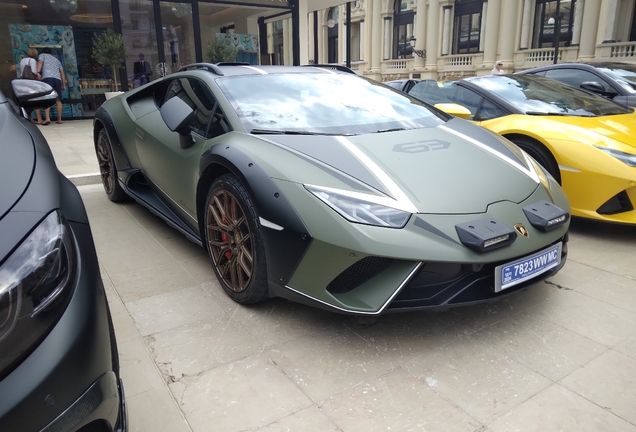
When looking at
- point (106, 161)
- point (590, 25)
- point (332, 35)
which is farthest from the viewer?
point (332, 35)

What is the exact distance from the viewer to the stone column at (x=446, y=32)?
29.6 meters

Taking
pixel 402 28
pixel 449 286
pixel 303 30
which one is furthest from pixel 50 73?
pixel 402 28

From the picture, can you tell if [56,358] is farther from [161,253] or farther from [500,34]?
[500,34]

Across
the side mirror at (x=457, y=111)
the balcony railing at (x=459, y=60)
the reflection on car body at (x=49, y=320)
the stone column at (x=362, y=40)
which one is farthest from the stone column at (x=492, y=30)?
the reflection on car body at (x=49, y=320)

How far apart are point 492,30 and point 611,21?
6344mm

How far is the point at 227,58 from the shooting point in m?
14.5

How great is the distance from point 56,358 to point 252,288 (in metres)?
1.39

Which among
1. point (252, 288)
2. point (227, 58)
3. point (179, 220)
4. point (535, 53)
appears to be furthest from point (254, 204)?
point (535, 53)

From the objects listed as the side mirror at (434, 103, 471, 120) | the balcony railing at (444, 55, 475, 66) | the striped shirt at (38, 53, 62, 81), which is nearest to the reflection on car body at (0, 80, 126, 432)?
the side mirror at (434, 103, 471, 120)

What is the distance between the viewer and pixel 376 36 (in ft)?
115

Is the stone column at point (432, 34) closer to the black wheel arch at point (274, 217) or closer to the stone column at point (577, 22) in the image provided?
the stone column at point (577, 22)

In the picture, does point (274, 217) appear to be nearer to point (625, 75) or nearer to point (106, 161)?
point (106, 161)

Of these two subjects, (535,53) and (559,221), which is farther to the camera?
(535,53)

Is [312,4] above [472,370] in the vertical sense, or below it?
above
